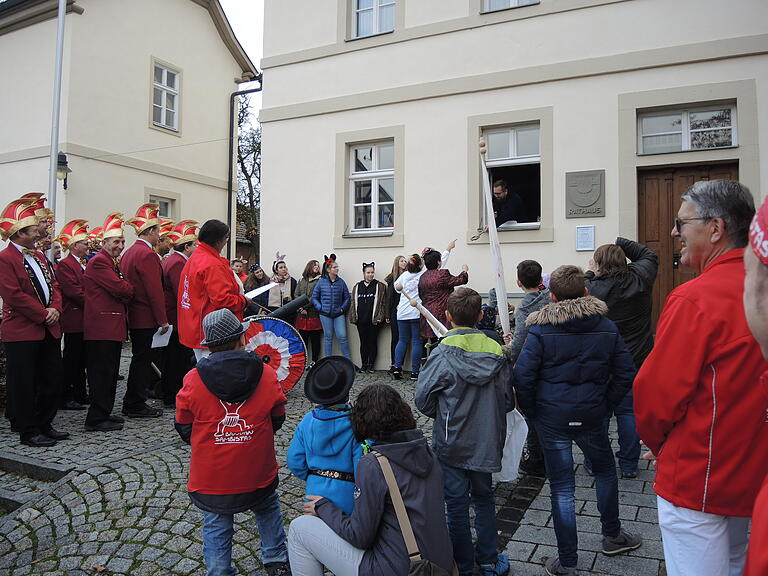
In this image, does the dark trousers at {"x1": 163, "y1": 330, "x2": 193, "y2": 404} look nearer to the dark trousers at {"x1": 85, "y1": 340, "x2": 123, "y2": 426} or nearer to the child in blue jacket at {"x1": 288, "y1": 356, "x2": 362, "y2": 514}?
the dark trousers at {"x1": 85, "y1": 340, "x2": 123, "y2": 426}

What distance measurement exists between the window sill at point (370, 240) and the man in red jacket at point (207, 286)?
4.77m

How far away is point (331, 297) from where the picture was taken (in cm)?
1015

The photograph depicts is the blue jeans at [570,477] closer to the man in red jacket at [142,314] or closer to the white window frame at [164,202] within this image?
the man in red jacket at [142,314]

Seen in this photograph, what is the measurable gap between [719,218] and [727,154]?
686 cm

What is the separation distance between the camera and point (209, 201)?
770 inches

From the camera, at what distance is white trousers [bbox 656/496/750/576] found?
208cm

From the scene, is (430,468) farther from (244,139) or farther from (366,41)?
(244,139)

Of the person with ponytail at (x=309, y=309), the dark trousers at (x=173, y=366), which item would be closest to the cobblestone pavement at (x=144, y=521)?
the dark trousers at (x=173, y=366)

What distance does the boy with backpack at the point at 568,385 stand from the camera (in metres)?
3.41

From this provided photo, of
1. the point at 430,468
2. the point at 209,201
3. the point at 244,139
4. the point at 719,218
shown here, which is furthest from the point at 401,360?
the point at 244,139

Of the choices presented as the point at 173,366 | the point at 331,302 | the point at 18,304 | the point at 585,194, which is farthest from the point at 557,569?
the point at 331,302

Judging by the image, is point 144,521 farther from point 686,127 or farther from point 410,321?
point 686,127

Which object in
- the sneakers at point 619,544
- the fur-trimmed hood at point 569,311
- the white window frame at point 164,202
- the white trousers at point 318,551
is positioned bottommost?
the sneakers at point 619,544

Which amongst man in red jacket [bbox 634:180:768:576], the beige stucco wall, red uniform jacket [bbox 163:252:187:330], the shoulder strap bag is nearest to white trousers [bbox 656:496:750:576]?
man in red jacket [bbox 634:180:768:576]
